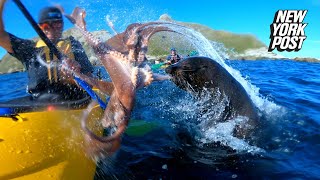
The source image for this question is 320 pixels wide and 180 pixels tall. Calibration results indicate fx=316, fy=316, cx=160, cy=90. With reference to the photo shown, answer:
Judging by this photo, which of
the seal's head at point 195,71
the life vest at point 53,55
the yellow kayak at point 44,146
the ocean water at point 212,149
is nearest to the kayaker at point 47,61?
the life vest at point 53,55

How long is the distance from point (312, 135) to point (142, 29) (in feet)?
14.5

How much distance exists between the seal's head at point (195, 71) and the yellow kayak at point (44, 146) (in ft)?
8.69

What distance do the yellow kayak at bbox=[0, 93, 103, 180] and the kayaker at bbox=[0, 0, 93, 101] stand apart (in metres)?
0.74

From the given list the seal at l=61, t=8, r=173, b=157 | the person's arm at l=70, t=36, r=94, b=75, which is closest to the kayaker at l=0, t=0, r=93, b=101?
the person's arm at l=70, t=36, r=94, b=75

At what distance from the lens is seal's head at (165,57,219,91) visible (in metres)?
6.38

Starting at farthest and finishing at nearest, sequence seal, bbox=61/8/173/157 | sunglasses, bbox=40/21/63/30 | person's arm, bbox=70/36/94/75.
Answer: person's arm, bbox=70/36/94/75 → sunglasses, bbox=40/21/63/30 → seal, bbox=61/8/173/157

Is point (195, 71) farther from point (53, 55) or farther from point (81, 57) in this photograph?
point (53, 55)

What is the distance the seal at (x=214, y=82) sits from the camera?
6.40 m

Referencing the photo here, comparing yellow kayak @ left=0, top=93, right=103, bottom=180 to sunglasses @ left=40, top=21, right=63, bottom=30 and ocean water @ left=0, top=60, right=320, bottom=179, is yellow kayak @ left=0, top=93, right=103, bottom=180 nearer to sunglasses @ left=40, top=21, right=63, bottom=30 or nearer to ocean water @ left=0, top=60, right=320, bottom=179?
ocean water @ left=0, top=60, right=320, bottom=179

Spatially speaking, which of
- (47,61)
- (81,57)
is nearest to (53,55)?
(47,61)

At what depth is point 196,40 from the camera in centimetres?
760

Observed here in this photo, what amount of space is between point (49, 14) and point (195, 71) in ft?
9.93

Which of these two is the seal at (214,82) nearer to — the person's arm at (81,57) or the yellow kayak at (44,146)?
the person's arm at (81,57)

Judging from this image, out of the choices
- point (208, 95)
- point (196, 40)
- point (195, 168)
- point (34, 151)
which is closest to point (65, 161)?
point (34, 151)
